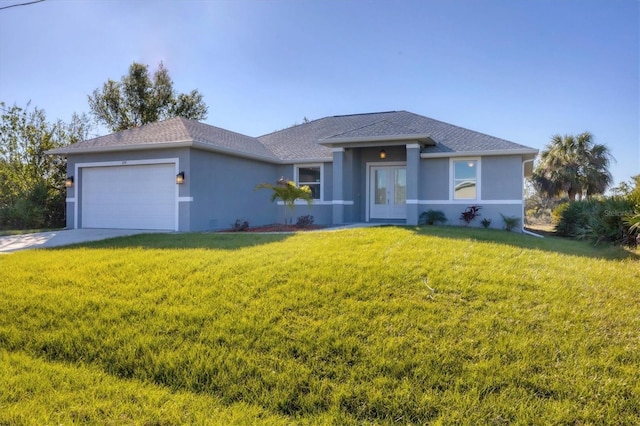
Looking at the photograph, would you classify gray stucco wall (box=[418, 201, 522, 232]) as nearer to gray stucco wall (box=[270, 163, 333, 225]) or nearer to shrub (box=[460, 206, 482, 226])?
shrub (box=[460, 206, 482, 226])

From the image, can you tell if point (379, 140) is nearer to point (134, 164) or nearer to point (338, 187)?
point (338, 187)

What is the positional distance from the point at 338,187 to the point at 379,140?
227 cm

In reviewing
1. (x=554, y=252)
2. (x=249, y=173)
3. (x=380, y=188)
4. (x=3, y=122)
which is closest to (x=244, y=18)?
(x=249, y=173)

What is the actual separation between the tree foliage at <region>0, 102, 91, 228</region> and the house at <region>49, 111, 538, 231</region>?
3.80m

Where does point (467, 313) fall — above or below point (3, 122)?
below

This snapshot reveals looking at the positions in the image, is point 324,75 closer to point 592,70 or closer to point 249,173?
point 249,173

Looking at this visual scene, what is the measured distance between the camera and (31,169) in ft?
63.5

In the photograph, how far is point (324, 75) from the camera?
17344 mm

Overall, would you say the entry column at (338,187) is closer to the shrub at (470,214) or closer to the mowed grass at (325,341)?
the shrub at (470,214)

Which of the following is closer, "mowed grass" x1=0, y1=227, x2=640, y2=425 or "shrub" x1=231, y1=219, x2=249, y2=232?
"mowed grass" x1=0, y1=227, x2=640, y2=425

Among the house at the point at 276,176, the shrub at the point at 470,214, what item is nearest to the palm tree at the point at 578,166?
the house at the point at 276,176

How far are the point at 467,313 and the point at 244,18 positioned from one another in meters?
11.5

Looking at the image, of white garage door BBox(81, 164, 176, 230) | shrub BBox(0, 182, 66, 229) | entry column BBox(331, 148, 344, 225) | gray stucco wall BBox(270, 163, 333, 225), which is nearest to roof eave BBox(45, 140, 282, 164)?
white garage door BBox(81, 164, 176, 230)

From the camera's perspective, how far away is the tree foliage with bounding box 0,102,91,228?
55.1ft
